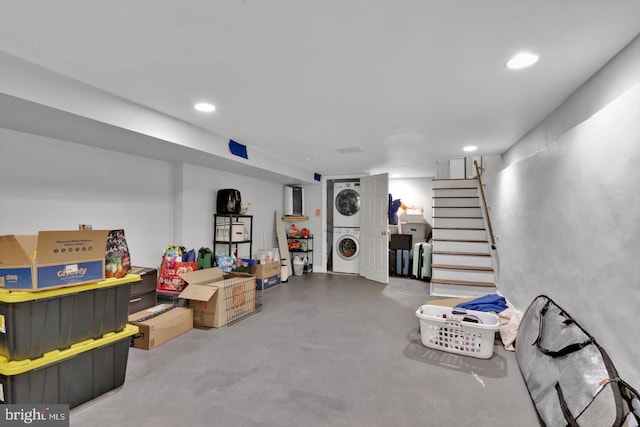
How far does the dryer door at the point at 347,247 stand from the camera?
6.56 m

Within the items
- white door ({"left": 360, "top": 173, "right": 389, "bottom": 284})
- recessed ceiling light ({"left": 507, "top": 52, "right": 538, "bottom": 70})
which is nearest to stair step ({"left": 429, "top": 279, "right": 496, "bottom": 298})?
white door ({"left": 360, "top": 173, "right": 389, "bottom": 284})

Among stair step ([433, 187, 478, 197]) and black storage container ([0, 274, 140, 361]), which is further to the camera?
stair step ([433, 187, 478, 197])

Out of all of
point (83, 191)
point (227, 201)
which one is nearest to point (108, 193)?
point (83, 191)

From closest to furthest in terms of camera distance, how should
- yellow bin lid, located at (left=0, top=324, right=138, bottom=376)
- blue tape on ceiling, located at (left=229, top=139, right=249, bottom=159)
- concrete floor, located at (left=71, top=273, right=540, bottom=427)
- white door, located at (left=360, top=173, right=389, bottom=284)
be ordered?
yellow bin lid, located at (left=0, top=324, right=138, bottom=376) < concrete floor, located at (left=71, top=273, right=540, bottom=427) < blue tape on ceiling, located at (left=229, top=139, right=249, bottom=159) < white door, located at (left=360, top=173, right=389, bottom=284)

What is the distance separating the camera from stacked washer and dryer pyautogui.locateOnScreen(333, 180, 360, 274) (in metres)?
6.57

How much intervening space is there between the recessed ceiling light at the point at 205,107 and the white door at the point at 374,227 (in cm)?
380

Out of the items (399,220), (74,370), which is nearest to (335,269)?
(399,220)

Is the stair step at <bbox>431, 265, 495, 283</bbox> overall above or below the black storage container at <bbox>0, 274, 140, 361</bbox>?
below

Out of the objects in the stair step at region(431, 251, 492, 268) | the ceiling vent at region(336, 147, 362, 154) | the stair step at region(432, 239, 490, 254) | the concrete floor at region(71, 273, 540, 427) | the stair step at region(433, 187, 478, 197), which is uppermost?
the ceiling vent at region(336, 147, 362, 154)

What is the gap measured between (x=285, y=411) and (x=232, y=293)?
1788mm

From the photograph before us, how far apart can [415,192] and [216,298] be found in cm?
549

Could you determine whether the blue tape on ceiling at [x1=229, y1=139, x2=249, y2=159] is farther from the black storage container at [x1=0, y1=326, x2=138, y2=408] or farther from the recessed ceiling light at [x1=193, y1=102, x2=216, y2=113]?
the black storage container at [x1=0, y1=326, x2=138, y2=408]
